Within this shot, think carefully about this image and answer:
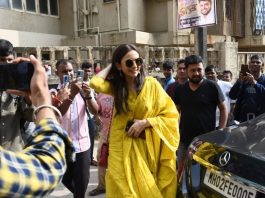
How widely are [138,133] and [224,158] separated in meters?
0.75

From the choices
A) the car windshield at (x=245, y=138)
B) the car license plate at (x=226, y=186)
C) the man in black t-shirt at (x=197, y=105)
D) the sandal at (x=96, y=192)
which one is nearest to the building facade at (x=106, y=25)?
the man in black t-shirt at (x=197, y=105)

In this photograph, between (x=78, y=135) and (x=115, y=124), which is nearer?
(x=115, y=124)

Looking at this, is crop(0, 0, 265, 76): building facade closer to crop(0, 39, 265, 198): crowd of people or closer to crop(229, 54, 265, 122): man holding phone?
crop(229, 54, 265, 122): man holding phone

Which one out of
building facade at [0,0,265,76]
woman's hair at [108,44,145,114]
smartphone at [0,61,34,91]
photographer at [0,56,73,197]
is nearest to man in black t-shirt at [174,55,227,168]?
woman's hair at [108,44,145,114]

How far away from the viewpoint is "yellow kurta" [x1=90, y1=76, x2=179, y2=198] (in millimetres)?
2809

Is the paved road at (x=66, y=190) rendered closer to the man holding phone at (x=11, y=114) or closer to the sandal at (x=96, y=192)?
the sandal at (x=96, y=192)

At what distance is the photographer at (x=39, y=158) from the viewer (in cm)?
91

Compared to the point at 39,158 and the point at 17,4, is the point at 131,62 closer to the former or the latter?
the point at 39,158

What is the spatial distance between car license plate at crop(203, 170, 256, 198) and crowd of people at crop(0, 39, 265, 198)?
51 cm

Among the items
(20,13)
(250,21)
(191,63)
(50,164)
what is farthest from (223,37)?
(50,164)

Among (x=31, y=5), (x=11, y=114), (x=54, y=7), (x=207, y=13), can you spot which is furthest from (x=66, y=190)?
(x=54, y=7)

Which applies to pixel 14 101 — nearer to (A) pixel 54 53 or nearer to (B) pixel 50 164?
(B) pixel 50 164

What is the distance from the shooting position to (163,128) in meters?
2.89

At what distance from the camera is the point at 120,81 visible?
3.01 m
